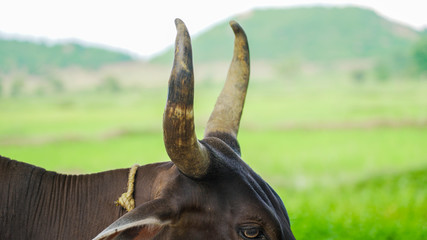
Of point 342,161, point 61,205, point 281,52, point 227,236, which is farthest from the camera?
point 281,52

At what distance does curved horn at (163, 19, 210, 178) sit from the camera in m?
2.41

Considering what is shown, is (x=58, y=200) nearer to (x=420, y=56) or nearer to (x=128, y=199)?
(x=128, y=199)

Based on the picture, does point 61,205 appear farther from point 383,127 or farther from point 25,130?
point 25,130

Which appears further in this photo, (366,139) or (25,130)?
(25,130)

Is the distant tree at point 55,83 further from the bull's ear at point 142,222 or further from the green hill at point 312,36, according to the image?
the bull's ear at point 142,222

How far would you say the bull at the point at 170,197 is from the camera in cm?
245

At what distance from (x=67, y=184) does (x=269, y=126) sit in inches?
1540

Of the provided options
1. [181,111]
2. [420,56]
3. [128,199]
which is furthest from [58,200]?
[420,56]

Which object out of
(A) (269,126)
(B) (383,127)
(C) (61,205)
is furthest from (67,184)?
(A) (269,126)

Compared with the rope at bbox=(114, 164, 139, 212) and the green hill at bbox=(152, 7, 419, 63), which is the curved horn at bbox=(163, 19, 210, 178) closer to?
the rope at bbox=(114, 164, 139, 212)

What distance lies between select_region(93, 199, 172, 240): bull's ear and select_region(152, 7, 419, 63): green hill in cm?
10322

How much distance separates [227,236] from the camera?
2.62 metres

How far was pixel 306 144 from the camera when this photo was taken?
32.0 metres

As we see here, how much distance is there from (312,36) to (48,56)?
7447 centimetres
